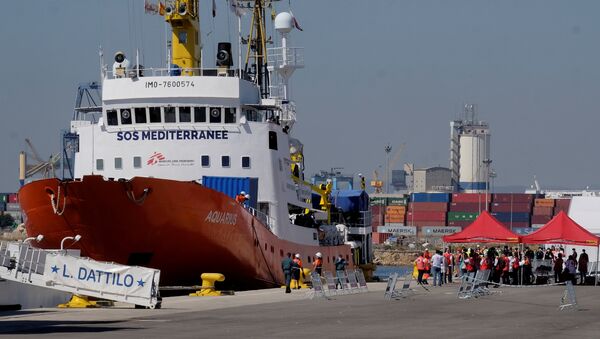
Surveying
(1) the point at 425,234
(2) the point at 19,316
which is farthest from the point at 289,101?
(1) the point at 425,234

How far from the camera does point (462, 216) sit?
194500 mm

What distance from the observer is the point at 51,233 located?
31312mm

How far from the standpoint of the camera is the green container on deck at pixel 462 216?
192 meters

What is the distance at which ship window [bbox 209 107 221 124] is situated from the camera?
37.9m

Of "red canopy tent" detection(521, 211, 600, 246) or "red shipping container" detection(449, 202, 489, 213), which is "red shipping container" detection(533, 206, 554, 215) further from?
"red canopy tent" detection(521, 211, 600, 246)

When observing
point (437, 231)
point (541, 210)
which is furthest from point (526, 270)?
point (541, 210)

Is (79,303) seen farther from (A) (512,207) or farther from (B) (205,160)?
(A) (512,207)

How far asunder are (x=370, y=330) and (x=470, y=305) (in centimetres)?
797

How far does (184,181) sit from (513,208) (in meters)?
160

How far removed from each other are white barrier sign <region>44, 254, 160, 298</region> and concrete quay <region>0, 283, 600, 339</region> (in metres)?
0.57

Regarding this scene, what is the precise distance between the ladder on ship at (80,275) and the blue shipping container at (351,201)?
29.4 m

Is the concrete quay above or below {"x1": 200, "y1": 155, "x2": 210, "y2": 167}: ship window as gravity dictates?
below

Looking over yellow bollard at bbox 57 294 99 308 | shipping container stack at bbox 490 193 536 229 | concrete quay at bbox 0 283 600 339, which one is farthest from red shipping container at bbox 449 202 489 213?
yellow bollard at bbox 57 294 99 308

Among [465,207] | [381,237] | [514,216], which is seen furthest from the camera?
[465,207]
